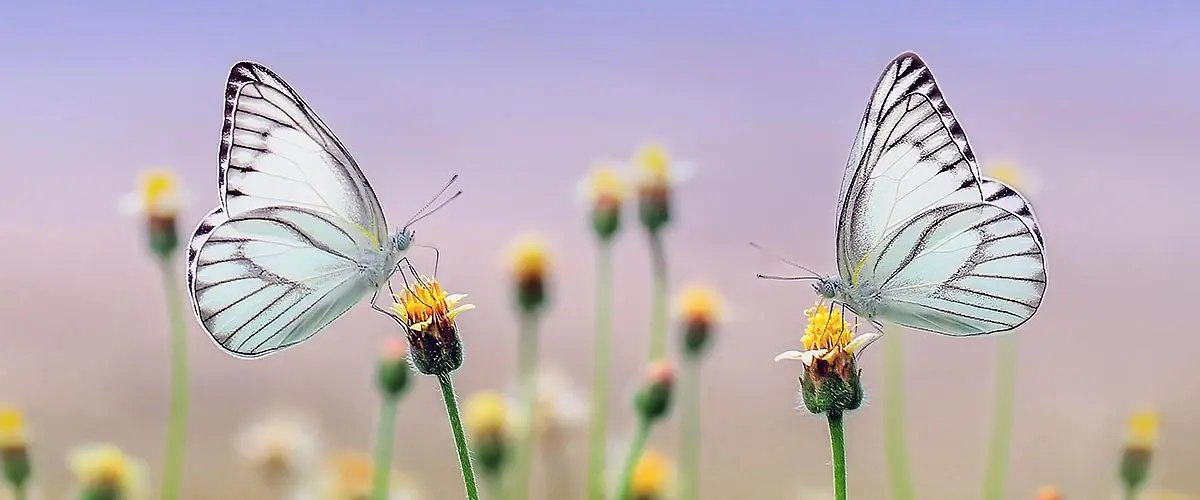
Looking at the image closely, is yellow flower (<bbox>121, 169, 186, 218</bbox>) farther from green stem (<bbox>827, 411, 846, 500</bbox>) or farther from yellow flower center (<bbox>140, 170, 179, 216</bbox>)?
green stem (<bbox>827, 411, 846, 500</bbox>)

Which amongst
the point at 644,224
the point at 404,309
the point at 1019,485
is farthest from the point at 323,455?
the point at 1019,485

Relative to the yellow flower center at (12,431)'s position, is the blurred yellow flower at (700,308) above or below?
above

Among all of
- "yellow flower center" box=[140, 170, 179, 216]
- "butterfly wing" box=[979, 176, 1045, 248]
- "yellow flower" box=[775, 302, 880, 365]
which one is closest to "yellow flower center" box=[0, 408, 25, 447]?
"yellow flower center" box=[140, 170, 179, 216]

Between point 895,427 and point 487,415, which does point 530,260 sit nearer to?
point 487,415

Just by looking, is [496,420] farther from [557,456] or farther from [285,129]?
[285,129]

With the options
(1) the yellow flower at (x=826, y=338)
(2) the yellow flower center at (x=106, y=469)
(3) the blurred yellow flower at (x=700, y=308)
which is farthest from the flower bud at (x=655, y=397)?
(2) the yellow flower center at (x=106, y=469)

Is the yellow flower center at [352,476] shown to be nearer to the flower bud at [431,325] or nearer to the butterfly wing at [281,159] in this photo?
the butterfly wing at [281,159]
